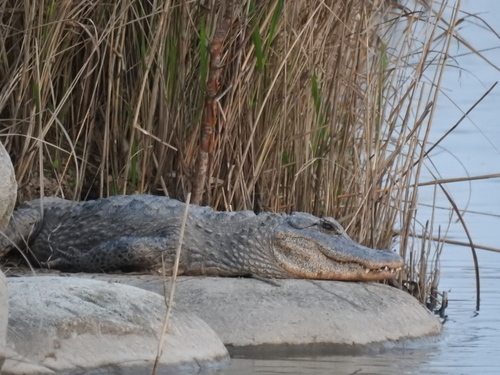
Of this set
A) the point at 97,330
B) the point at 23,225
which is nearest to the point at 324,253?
the point at 23,225

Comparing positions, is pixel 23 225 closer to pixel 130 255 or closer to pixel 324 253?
pixel 130 255

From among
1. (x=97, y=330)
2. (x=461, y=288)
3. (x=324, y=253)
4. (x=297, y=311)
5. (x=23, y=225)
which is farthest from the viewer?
(x=461, y=288)

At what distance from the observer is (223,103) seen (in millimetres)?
5836

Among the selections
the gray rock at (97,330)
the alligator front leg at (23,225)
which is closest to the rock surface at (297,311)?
the gray rock at (97,330)

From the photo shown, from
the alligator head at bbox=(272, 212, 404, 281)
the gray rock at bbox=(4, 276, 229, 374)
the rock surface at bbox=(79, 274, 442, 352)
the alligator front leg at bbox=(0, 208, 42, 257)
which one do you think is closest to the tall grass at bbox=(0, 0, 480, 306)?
the alligator front leg at bbox=(0, 208, 42, 257)

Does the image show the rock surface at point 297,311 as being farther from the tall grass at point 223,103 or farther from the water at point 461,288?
the tall grass at point 223,103

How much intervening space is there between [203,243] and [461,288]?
164 centimetres

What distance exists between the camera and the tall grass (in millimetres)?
5805

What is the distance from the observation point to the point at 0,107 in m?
5.67

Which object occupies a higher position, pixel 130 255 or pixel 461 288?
pixel 130 255

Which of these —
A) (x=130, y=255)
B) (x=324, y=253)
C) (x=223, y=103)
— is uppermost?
(x=223, y=103)

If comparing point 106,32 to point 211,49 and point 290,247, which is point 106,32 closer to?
point 211,49

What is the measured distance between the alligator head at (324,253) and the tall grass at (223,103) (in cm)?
32

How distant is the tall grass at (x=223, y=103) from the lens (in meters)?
5.80
